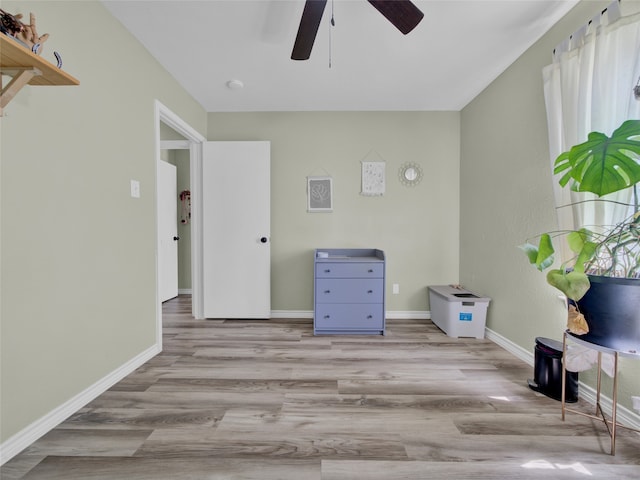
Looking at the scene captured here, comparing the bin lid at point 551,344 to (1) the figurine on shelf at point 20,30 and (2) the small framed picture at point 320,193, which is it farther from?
(1) the figurine on shelf at point 20,30

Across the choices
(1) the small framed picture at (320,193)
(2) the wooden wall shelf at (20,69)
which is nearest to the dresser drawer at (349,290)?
(1) the small framed picture at (320,193)

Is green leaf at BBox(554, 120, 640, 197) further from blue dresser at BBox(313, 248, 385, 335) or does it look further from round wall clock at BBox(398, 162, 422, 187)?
round wall clock at BBox(398, 162, 422, 187)

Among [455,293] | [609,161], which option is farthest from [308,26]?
[455,293]

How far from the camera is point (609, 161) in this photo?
103 cm

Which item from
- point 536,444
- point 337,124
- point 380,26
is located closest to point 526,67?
point 380,26

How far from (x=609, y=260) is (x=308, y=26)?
6.11 ft

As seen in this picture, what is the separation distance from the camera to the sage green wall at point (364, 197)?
120 inches

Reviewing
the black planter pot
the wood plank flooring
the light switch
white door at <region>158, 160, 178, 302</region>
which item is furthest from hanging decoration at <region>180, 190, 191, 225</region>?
the black planter pot

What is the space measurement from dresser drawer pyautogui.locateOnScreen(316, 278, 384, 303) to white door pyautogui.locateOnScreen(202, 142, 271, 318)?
2.29ft

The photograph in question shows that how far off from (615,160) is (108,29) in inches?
107

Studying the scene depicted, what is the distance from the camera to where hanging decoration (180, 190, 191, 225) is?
13.8 feet

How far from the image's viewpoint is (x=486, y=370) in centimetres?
194

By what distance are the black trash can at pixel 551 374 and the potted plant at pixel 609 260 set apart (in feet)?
1.94

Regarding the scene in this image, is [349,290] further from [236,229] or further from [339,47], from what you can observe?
[339,47]
